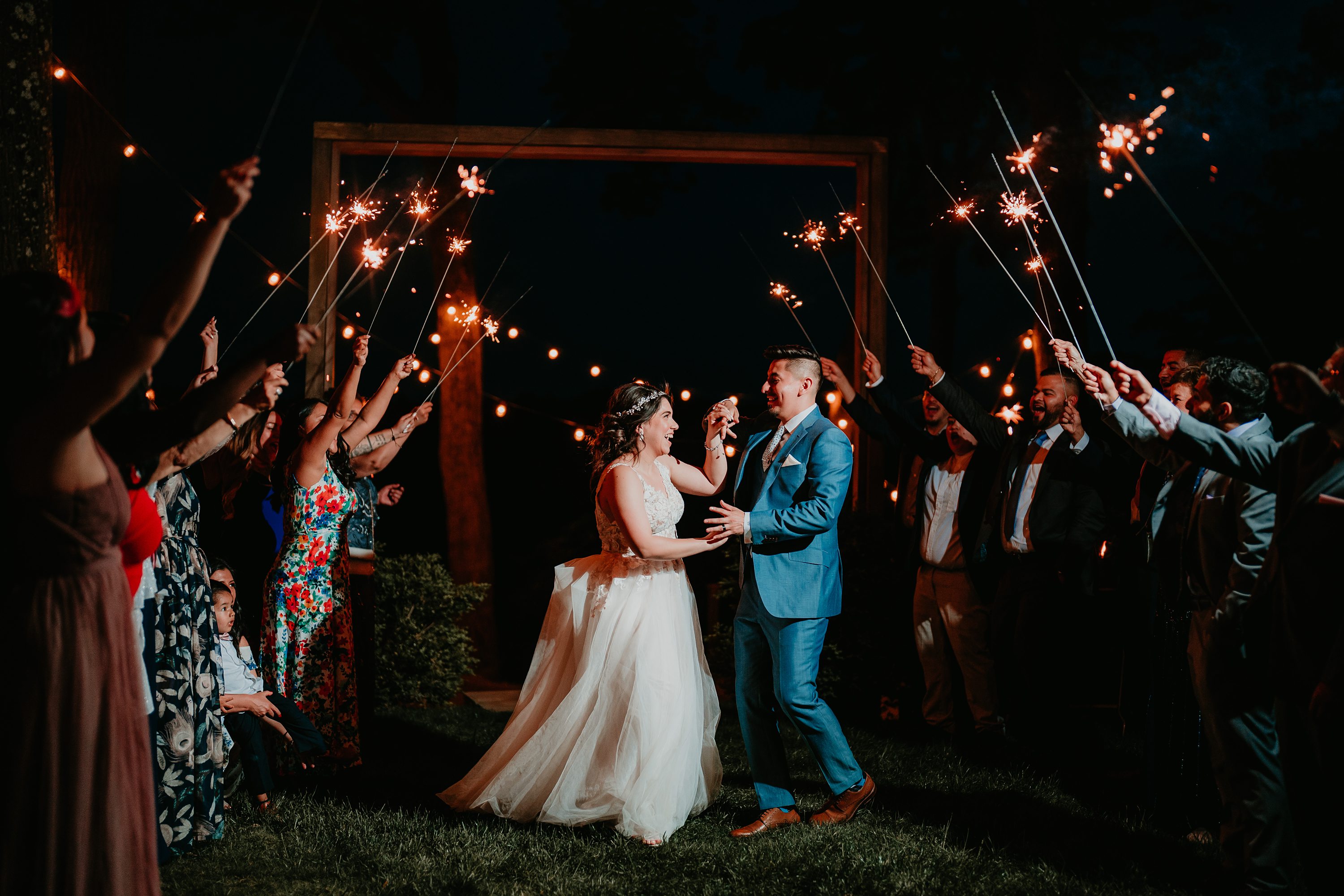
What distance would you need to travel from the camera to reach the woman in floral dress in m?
4.84

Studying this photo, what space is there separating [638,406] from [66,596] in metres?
2.37

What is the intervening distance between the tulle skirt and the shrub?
2.63 meters

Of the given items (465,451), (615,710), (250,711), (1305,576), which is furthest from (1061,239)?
(465,451)

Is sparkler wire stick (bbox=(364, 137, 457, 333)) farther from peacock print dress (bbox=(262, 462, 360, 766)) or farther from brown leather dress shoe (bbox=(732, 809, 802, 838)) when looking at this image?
brown leather dress shoe (bbox=(732, 809, 802, 838))

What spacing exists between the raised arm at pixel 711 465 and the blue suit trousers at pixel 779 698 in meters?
0.49

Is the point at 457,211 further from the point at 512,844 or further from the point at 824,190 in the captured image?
the point at 512,844

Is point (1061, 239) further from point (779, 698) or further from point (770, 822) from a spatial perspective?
point (770, 822)

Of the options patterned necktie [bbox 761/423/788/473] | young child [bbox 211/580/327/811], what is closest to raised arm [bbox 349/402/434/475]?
young child [bbox 211/580/327/811]

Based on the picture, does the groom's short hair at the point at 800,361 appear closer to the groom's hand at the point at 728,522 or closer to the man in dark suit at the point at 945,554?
the groom's hand at the point at 728,522

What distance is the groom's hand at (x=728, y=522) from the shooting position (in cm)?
390

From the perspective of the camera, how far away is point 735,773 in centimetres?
500

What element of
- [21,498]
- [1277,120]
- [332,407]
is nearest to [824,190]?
[1277,120]

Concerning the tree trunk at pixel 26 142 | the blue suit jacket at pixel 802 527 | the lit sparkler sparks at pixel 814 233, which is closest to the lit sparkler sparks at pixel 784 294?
the lit sparkler sparks at pixel 814 233

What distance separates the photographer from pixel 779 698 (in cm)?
394
